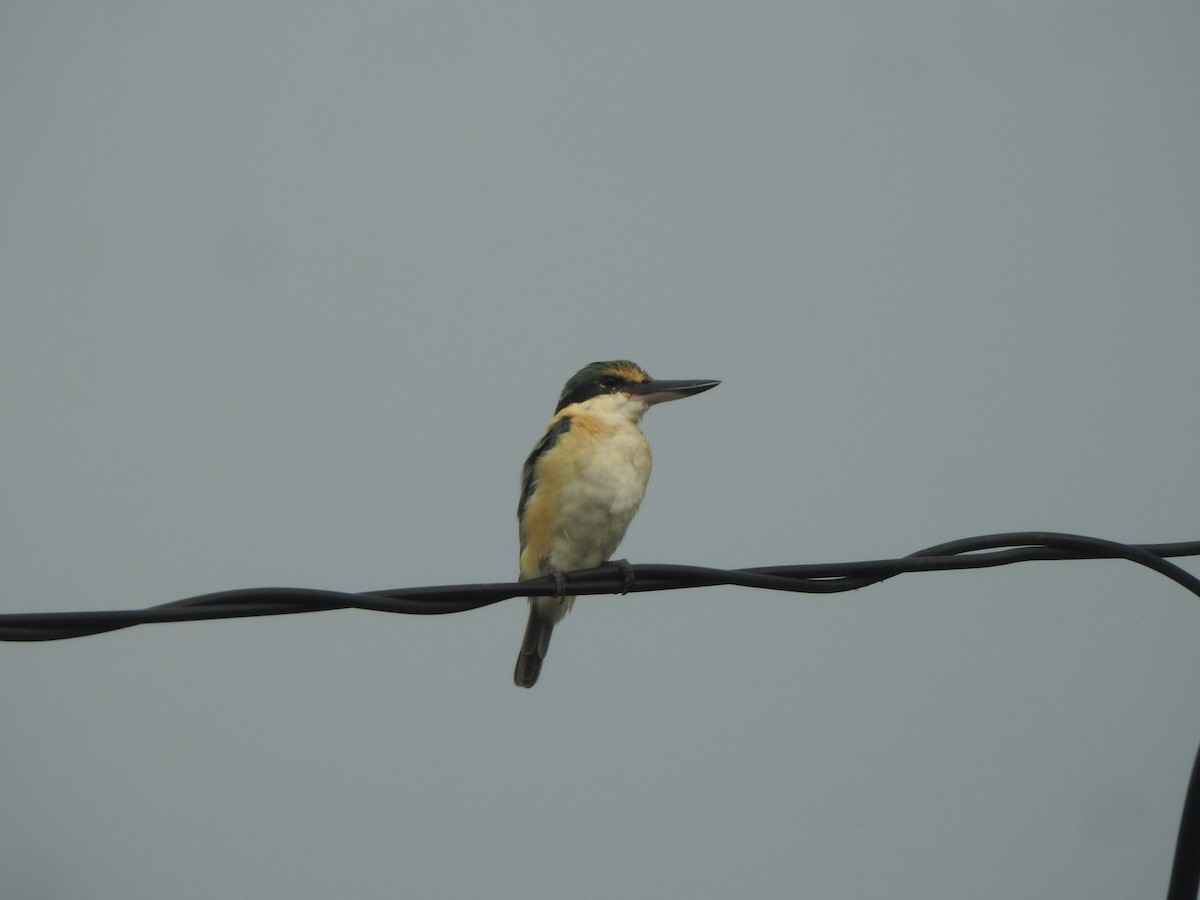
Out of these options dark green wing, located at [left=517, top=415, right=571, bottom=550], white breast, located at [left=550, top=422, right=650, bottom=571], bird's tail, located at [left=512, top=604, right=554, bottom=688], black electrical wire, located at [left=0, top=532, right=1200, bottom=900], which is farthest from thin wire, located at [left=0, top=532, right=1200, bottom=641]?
bird's tail, located at [left=512, top=604, right=554, bottom=688]

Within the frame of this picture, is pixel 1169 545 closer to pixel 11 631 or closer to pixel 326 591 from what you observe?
pixel 326 591

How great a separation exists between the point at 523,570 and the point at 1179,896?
3.03 m

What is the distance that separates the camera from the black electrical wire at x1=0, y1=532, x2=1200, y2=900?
8.79ft

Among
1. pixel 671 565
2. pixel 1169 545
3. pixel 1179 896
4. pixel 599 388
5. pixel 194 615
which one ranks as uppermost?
pixel 599 388

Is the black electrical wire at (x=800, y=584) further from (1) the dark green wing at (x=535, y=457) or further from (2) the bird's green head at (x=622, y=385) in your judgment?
(2) the bird's green head at (x=622, y=385)

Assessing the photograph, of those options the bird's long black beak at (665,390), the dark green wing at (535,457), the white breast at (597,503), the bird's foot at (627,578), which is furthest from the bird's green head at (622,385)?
the bird's foot at (627,578)

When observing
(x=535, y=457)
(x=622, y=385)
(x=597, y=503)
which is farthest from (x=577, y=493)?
(x=622, y=385)

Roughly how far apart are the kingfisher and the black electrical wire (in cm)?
174

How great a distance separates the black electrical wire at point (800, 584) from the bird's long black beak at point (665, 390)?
96.1 inches

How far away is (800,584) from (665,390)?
2679mm

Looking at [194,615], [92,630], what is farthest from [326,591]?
[92,630]

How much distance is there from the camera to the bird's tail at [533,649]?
5.58 m

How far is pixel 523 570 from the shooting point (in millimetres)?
5285

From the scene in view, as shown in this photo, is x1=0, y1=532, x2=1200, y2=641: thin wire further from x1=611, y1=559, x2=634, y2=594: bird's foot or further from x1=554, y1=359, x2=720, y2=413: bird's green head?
x1=554, y1=359, x2=720, y2=413: bird's green head
